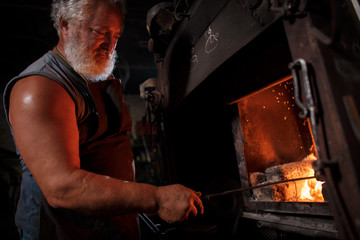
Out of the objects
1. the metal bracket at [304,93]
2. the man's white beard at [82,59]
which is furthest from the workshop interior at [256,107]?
the man's white beard at [82,59]

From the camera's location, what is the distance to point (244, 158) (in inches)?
88.9

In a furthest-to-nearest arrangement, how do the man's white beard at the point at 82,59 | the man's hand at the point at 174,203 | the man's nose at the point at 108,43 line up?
the man's nose at the point at 108,43 < the man's white beard at the point at 82,59 < the man's hand at the point at 174,203

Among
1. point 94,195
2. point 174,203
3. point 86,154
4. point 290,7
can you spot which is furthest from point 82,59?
point 290,7

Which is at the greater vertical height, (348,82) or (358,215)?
(348,82)

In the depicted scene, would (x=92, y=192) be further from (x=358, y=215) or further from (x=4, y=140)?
(x=4, y=140)

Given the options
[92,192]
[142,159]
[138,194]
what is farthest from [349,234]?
[142,159]

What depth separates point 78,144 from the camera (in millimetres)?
1264

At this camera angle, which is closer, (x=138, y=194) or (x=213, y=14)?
(x=138, y=194)

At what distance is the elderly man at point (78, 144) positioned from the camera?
106 centimetres

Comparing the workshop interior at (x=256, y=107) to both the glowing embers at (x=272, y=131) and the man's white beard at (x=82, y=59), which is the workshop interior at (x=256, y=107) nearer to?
the glowing embers at (x=272, y=131)

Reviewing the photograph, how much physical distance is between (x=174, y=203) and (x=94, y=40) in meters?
1.43

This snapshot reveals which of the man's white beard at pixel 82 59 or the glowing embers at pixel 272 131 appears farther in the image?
the glowing embers at pixel 272 131

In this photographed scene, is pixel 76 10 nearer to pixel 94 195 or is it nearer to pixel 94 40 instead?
pixel 94 40

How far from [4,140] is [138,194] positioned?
7.75 metres
